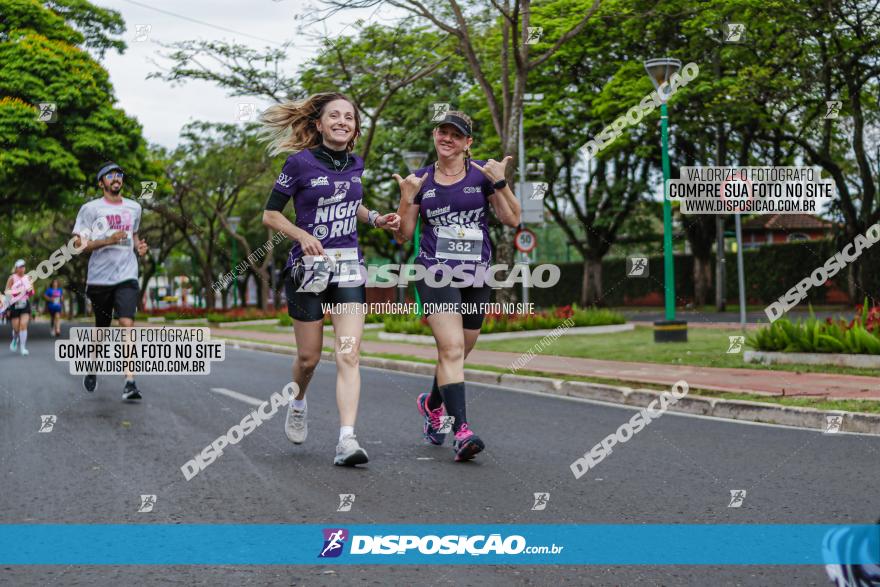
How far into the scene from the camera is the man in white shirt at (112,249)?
8.48 metres

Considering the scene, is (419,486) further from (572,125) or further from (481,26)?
Result: (572,125)

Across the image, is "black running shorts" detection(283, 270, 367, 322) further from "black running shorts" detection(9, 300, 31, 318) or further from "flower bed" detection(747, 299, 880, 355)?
"black running shorts" detection(9, 300, 31, 318)

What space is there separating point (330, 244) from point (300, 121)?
89cm

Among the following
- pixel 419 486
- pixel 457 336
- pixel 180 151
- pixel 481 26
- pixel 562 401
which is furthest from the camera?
pixel 180 151

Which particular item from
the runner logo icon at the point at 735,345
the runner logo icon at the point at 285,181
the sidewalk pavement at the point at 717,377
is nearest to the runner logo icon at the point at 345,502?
the runner logo icon at the point at 285,181

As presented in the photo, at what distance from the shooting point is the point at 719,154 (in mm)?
30297

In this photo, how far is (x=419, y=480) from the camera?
202 inches

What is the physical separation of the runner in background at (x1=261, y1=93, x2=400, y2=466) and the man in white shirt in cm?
347

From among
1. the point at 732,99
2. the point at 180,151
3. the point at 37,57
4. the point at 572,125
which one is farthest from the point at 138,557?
the point at 180,151

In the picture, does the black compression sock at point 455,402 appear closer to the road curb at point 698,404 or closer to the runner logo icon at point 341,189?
the runner logo icon at point 341,189

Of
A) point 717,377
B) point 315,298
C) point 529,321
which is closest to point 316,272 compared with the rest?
point 315,298

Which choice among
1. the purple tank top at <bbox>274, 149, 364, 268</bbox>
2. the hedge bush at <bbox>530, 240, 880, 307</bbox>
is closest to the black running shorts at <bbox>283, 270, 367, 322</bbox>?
the purple tank top at <bbox>274, 149, 364, 268</bbox>

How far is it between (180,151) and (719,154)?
70.2ft

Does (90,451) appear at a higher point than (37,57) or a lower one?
lower
